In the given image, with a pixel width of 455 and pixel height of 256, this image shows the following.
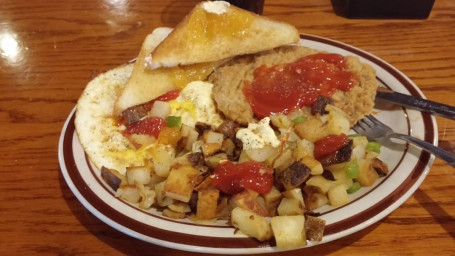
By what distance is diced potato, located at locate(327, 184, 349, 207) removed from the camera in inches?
71.4

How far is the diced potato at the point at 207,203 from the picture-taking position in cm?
180

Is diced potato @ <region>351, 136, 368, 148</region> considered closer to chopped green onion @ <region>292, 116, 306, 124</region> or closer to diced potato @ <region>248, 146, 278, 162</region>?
chopped green onion @ <region>292, 116, 306, 124</region>

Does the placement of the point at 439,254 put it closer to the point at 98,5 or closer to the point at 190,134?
the point at 190,134

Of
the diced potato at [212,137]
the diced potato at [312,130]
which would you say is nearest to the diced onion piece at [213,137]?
the diced potato at [212,137]

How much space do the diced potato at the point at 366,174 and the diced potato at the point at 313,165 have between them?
0.18 m

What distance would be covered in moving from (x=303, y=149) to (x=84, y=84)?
1.67 metres

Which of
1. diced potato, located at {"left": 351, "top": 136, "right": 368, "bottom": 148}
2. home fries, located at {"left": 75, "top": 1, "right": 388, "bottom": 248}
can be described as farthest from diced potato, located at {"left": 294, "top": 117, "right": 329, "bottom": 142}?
diced potato, located at {"left": 351, "top": 136, "right": 368, "bottom": 148}

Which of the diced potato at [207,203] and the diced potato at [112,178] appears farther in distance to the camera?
the diced potato at [112,178]

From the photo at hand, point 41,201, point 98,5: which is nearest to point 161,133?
point 41,201

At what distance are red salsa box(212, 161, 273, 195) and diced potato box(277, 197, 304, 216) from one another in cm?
9

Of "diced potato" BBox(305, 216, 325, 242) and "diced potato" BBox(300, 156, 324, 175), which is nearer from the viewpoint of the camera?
"diced potato" BBox(305, 216, 325, 242)

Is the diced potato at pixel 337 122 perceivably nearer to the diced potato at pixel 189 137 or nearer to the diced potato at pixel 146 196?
the diced potato at pixel 189 137

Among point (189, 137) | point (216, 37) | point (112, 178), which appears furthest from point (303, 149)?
point (216, 37)

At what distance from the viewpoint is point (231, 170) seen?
6.19ft
